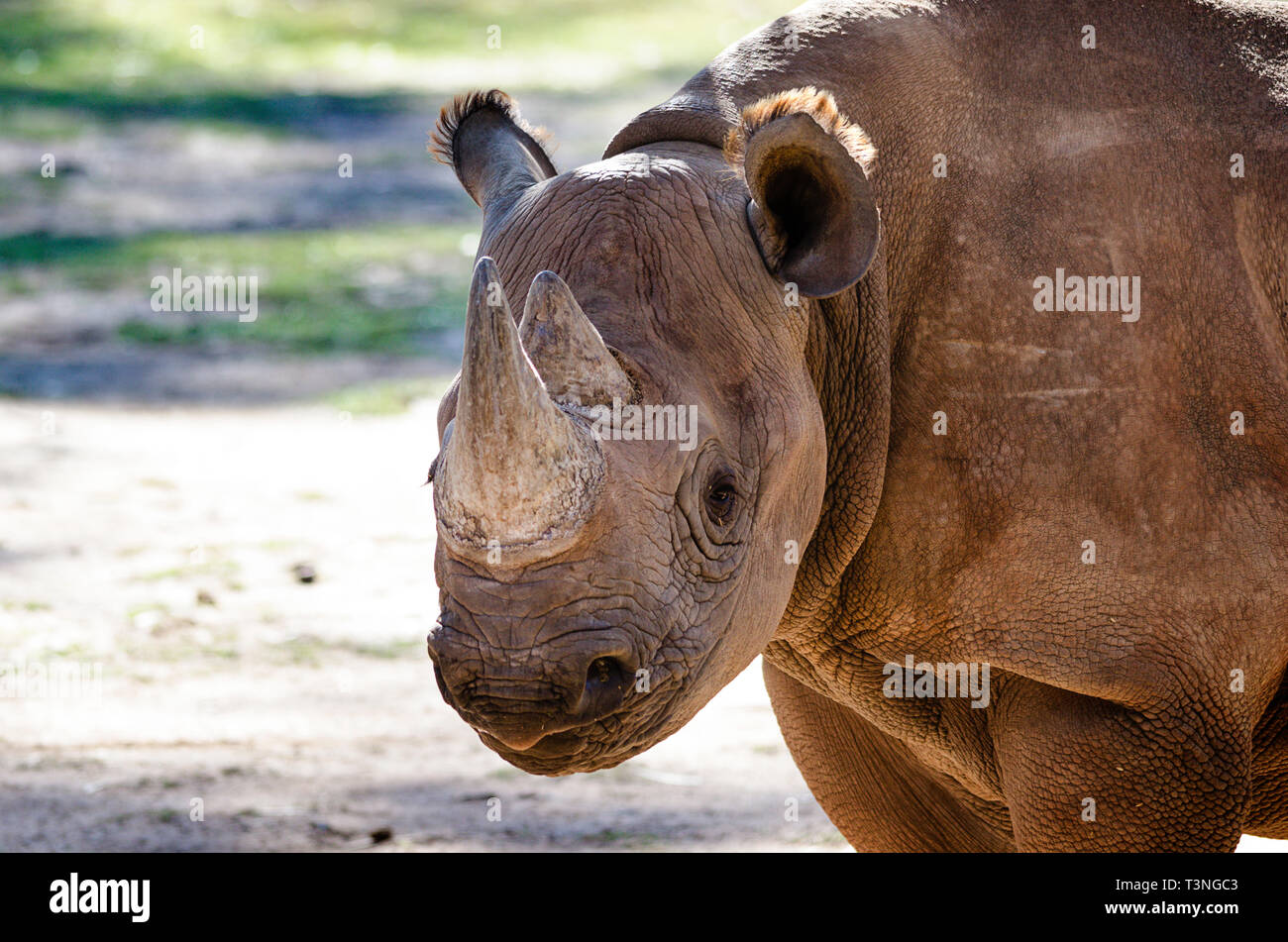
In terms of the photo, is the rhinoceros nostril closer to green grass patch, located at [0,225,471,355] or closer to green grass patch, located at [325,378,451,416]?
green grass patch, located at [325,378,451,416]

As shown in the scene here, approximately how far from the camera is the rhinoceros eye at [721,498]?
349cm

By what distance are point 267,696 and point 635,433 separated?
4.29 m

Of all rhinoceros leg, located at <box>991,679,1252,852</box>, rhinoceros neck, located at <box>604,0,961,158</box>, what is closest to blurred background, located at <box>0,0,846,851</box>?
rhinoceros leg, located at <box>991,679,1252,852</box>

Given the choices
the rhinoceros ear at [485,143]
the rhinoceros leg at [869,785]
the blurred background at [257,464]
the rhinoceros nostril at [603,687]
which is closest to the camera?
the rhinoceros nostril at [603,687]

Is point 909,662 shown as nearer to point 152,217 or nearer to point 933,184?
point 933,184

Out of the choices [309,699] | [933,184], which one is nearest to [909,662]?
[933,184]

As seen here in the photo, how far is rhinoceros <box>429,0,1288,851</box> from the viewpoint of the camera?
12.1 ft

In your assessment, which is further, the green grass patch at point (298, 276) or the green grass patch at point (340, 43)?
the green grass patch at point (340, 43)

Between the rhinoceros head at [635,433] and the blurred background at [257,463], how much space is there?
A: 8.90 ft

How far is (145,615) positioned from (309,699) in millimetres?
1131

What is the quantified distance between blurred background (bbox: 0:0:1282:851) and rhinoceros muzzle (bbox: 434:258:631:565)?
3064 mm

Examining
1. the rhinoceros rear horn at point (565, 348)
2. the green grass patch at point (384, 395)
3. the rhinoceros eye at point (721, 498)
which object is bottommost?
the rhinoceros eye at point (721, 498)

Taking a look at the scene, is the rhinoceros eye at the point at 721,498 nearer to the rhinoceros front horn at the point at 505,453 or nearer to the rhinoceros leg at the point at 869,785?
the rhinoceros front horn at the point at 505,453

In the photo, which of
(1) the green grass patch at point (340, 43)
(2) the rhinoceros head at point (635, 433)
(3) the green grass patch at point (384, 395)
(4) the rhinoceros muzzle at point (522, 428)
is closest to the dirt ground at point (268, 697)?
(3) the green grass patch at point (384, 395)
